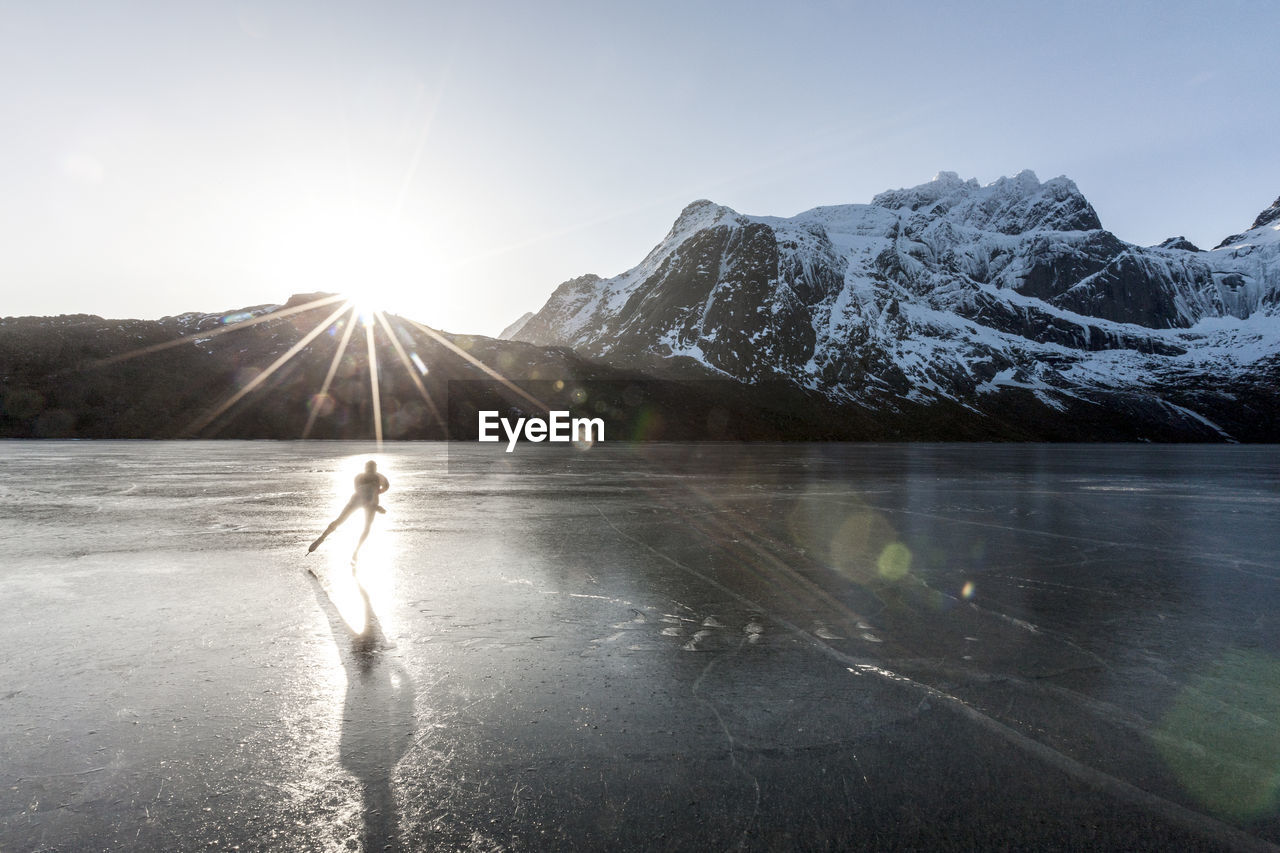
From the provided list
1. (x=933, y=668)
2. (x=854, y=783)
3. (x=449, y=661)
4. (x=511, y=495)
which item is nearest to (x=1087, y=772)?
(x=854, y=783)

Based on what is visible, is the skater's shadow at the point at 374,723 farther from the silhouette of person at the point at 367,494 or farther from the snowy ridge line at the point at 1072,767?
the silhouette of person at the point at 367,494

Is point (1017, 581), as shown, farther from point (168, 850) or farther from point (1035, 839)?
point (168, 850)

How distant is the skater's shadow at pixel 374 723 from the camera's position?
3812 millimetres

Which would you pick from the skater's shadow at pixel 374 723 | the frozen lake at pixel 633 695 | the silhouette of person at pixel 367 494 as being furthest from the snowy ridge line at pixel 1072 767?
the silhouette of person at pixel 367 494

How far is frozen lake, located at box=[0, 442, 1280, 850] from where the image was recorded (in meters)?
3.86

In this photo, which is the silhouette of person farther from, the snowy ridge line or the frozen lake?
the snowy ridge line

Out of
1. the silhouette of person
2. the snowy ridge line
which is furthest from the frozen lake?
the silhouette of person

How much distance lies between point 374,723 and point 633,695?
1.97 m

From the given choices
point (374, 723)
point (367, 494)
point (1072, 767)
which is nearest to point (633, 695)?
point (374, 723)

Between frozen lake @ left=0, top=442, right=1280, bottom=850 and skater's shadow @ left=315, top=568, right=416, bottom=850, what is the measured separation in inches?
1.0

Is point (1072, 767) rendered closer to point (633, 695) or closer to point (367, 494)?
point (633, 695)

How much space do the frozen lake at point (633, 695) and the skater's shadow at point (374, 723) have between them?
25 mm

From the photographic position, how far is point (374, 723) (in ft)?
16.5

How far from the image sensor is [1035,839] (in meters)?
3.71
